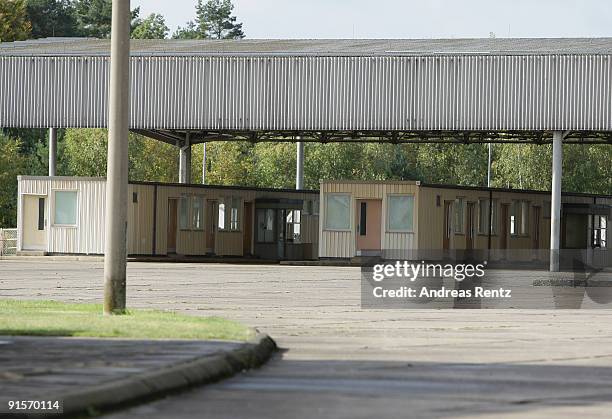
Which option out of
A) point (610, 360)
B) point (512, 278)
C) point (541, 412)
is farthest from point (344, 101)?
point (541, 412)

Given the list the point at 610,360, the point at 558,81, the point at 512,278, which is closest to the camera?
the point at 610,360

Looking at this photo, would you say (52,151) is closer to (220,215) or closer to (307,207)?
(220,215)

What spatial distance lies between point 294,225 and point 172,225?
8767mm

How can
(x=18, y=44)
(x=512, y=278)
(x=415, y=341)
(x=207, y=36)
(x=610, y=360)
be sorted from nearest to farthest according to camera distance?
(x=610, y=360), (x=415, y=341), (x=512, y=278), (x=18, y=44), (x=207, y=36)

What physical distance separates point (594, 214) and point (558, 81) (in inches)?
541

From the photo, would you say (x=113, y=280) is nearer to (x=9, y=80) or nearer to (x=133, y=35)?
(x=9, y=80)

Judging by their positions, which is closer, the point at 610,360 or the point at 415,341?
the point at 610,360

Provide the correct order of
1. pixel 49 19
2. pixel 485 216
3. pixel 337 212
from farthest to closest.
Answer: pixel 49 19 < pixel 485 216 < pixel 337 212

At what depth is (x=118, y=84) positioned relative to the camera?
67.2 feet

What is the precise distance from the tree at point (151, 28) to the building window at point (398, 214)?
9954 centimetres

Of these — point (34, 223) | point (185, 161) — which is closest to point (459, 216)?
point (185, 161)

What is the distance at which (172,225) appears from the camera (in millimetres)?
54469

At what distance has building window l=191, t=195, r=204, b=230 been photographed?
55750 millimetres

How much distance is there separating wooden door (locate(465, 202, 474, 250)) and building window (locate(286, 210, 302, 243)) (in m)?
9.28
